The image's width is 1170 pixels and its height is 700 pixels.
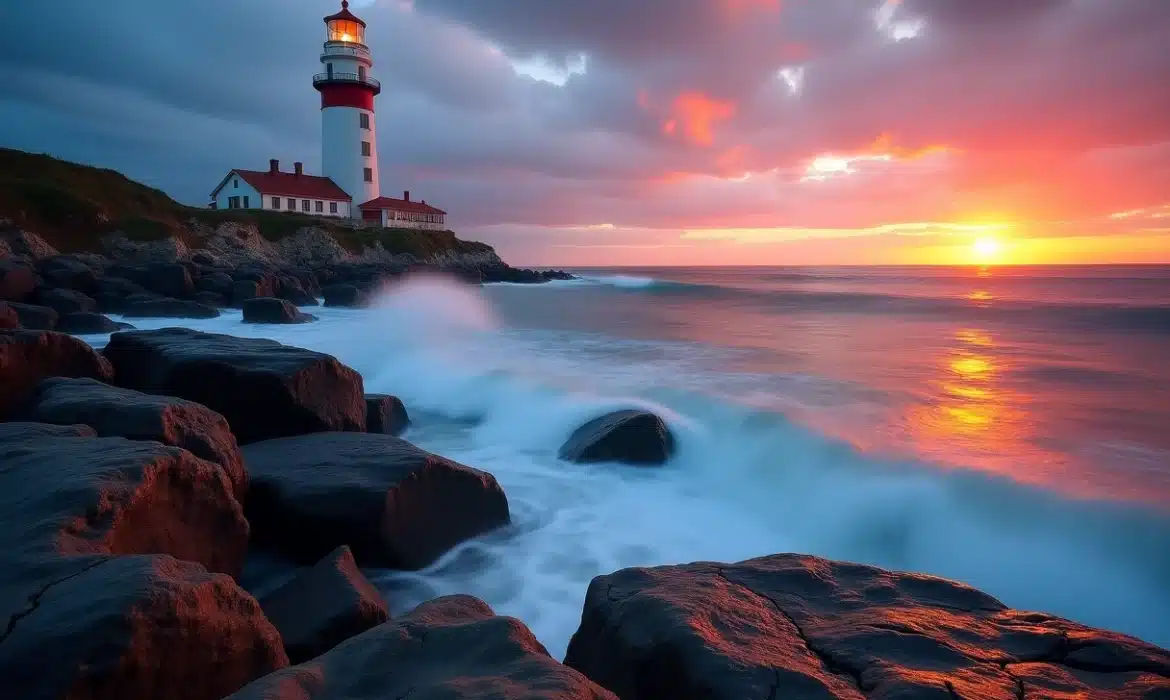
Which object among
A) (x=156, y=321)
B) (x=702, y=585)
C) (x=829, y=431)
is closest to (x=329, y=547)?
(x=702, y=585)

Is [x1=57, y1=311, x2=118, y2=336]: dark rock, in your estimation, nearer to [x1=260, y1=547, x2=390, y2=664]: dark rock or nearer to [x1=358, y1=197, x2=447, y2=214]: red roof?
[x1=260, y1=547, x2=390, y2=664]: dark rock

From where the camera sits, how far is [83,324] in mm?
11719

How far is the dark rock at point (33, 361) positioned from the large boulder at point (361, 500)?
1.55 m

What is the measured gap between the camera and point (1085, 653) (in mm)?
2178

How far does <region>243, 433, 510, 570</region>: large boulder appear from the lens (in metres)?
3.84

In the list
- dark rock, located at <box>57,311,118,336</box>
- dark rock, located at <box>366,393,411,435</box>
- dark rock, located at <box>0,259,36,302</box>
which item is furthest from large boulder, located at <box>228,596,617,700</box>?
dark rock, located at <box>0,259,36,302</box>

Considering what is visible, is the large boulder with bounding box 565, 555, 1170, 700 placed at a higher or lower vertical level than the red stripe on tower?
lower

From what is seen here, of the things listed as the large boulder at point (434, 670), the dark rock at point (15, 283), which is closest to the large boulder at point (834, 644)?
the large boulder at point (434, 670)

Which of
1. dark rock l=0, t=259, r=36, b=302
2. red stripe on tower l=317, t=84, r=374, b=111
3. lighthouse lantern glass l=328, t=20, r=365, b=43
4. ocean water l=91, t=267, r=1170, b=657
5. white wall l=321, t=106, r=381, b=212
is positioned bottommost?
ocean water l=91, t=267, r=1170, b=657

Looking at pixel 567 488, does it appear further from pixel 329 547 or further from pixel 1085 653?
pixel 1085 653

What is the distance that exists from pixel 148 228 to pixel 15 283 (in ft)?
50.1

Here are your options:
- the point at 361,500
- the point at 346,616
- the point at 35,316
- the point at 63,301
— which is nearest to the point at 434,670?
the point at 346,616

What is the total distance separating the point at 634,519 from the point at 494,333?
42.0 feet

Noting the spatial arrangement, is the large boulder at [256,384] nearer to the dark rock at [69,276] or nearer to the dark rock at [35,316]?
the dark rock at [35,316]
